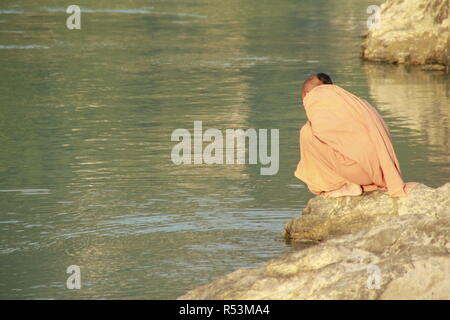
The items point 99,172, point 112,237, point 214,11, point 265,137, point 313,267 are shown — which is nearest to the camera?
point 313,267

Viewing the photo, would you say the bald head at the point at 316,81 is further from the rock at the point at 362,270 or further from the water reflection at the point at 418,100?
the water reflection at the point at 418,100

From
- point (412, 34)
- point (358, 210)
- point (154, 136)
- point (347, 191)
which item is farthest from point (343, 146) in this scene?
point (412, 34)

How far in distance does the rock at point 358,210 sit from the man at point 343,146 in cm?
10

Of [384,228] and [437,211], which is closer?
[384,228]

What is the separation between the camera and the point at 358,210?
28.2 feet

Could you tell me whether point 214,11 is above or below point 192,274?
above

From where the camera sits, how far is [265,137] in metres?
13.2

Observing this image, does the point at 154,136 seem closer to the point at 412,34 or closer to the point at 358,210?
the point at 358,210

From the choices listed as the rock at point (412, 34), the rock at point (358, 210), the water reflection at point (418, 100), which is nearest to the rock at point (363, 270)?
the rock at point (358, 210)

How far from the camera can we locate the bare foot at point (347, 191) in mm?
8742

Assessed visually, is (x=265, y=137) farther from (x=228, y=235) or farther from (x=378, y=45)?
(x=378, y=45)

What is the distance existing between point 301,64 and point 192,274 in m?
12.1

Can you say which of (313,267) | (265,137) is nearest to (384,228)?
(313,267)

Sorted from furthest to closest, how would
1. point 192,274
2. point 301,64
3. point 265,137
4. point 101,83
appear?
point 301,64 → point 101,83 → point 265,137 → point 192,274
